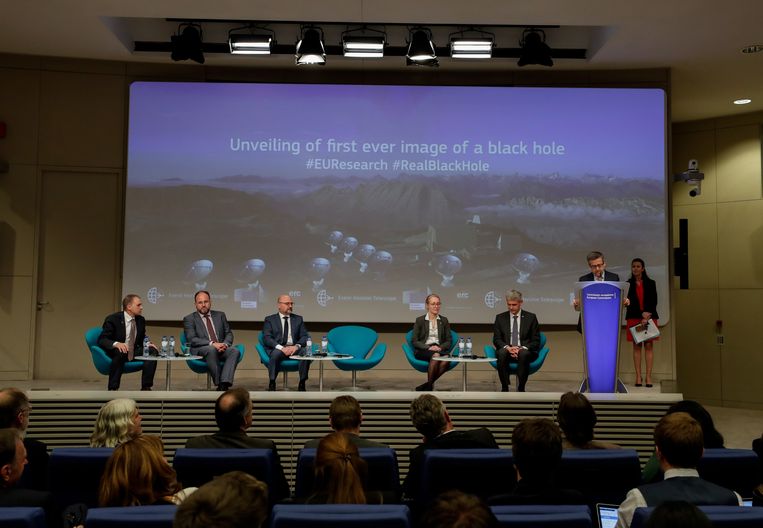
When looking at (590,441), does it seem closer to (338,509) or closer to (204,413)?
(338,509)

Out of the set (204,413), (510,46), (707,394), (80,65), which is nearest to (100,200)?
(80,65)

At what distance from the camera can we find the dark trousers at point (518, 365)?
22.8ft

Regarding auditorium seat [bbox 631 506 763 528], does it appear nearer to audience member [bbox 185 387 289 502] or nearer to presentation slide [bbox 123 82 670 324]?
audience member [bbox 185 387 289 502]

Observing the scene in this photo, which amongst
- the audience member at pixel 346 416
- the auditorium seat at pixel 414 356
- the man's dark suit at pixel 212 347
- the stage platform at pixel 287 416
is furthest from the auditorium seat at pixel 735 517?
the auditorium seat at pixel 414 356

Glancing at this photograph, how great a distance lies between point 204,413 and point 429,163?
4500 mm

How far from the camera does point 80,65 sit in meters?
8.48

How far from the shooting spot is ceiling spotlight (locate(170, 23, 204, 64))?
759 cm

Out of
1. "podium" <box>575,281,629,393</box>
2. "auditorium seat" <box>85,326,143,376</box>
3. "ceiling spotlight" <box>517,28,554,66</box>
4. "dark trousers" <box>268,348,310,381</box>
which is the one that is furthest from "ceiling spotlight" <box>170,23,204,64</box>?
"podium" <box>575,281,629,393</box>

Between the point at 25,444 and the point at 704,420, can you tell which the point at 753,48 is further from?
the point at 25,444

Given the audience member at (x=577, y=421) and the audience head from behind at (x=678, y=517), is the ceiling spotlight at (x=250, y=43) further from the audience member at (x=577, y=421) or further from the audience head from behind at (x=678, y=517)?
the audience head from behind at (x=678, y=517)

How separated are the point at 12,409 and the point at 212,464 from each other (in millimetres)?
1040

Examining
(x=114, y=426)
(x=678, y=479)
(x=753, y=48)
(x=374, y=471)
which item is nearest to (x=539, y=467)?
(x=678, y=479)

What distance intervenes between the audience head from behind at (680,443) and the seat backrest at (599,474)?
1.04 feet

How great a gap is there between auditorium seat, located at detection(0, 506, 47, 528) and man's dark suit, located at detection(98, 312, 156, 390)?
4982 millimetres
